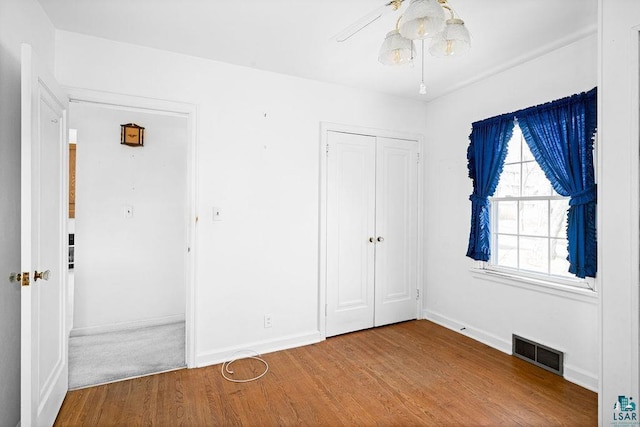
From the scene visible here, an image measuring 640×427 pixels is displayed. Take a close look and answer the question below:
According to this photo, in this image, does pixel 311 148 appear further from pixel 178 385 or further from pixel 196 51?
pixel 178 385

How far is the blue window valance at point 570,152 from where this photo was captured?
2.40m

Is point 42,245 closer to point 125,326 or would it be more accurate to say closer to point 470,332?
point 125,326

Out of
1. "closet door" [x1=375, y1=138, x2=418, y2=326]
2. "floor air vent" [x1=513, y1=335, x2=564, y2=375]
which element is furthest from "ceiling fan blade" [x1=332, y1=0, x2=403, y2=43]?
"floor air vent" [x1=513, y1=335, x2=564, y2=375]

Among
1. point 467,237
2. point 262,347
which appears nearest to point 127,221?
point 262,347

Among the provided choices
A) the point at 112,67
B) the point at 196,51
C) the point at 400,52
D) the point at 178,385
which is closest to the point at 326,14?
the point at 400,52

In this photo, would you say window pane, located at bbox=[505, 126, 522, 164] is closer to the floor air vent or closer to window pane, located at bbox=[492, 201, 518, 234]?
window pane, located at bbox=[492, 201, 518, 234]

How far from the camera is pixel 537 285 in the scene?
9.24ft

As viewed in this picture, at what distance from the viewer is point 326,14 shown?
2.22 metres

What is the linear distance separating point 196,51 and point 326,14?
3.85 ft

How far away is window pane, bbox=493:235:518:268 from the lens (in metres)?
3.10

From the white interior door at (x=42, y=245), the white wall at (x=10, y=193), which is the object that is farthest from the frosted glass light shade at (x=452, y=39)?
the white wall at (x=10, y=193)

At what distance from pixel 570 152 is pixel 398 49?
1.62m

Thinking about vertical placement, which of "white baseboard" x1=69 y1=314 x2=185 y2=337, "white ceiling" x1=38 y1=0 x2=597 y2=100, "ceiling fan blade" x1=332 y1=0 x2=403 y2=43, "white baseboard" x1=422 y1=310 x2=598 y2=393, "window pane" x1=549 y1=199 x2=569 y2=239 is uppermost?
"white ceiling" x1=38 y1=0 x2=597 y2=100

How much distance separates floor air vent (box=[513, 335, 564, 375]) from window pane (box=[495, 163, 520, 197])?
1304 mm
